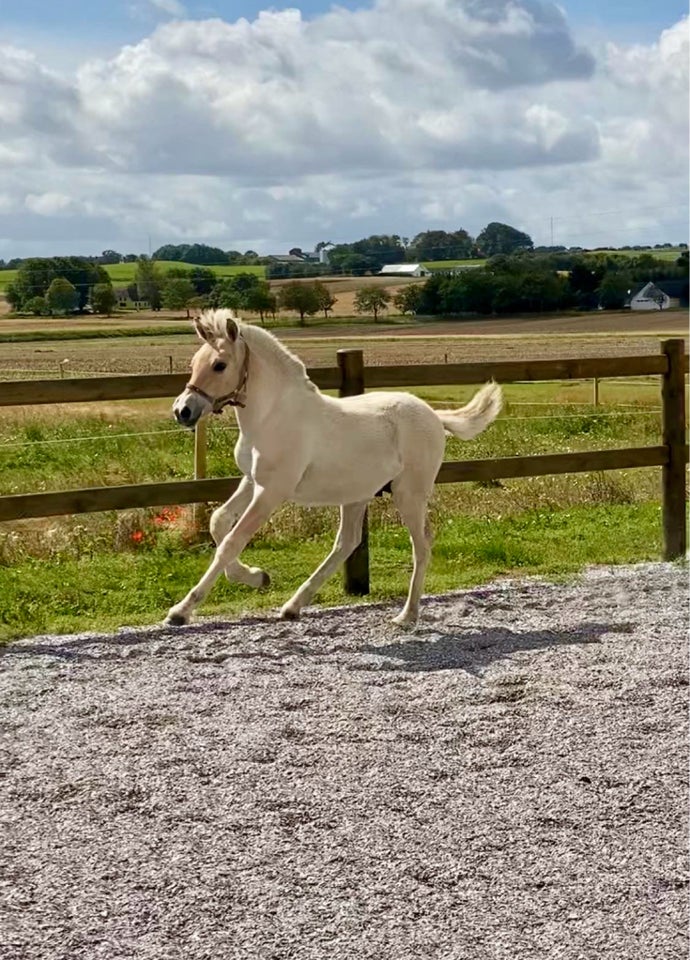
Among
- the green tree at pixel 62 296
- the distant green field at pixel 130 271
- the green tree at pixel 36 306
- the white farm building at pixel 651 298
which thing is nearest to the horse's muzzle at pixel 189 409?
the distant green field at pixel 130 271

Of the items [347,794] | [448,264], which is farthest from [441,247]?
[347,794]

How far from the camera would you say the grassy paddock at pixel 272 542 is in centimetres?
707

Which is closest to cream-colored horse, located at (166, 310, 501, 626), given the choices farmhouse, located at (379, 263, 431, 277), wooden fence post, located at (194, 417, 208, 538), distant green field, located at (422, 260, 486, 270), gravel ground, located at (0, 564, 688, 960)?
gravel ground, located at (0, 564, 688, 960)

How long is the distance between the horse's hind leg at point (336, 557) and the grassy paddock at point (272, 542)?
45 cm

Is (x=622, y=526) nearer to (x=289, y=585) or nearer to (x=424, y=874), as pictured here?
(x=289, y=585)

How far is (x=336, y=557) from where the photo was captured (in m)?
6.59

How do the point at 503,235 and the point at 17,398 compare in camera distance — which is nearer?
the point at 17,398

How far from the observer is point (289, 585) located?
24.6 ft

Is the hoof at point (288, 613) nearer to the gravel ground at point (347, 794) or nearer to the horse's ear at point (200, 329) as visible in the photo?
the gravel ground at point (347, 794)

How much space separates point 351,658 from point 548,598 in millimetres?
1861

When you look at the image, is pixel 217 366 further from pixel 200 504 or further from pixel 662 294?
pixel 662 294

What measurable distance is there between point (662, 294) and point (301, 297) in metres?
5.10

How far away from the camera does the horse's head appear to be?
5797 mm

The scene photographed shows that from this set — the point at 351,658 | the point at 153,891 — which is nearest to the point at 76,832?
the point at 153,891
